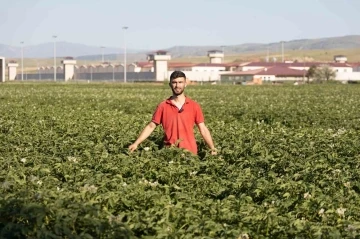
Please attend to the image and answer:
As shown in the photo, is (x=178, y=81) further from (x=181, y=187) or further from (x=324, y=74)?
(x=324, y=74)

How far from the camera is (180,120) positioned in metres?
10.8

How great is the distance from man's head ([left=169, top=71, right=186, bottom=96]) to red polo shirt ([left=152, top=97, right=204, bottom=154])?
0.38 meters

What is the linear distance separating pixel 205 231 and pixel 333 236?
0.95 meters

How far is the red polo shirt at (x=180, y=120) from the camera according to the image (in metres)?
10.8

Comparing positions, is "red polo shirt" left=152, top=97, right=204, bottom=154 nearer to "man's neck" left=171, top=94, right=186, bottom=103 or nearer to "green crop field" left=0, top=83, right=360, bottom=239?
"man's neck" left=171, top=94, right=186, bottom=103

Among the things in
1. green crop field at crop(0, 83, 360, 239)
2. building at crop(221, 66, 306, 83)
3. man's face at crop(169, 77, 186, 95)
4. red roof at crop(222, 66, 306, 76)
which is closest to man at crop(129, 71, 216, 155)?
man's face at crop(169, 77, 186, 95)

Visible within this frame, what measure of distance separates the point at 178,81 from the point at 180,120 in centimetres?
72

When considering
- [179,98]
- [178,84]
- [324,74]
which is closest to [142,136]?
[179,98]

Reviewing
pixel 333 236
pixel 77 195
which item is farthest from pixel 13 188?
pixel 333 236

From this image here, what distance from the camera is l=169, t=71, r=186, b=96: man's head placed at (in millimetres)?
10289

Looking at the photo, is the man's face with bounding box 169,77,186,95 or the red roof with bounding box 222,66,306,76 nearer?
the man's face with bounding box 169,77,186,95

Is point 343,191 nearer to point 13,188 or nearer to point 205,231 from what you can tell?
point 205,231

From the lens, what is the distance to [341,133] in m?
13.3

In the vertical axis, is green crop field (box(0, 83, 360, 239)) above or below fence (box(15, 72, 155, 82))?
below
